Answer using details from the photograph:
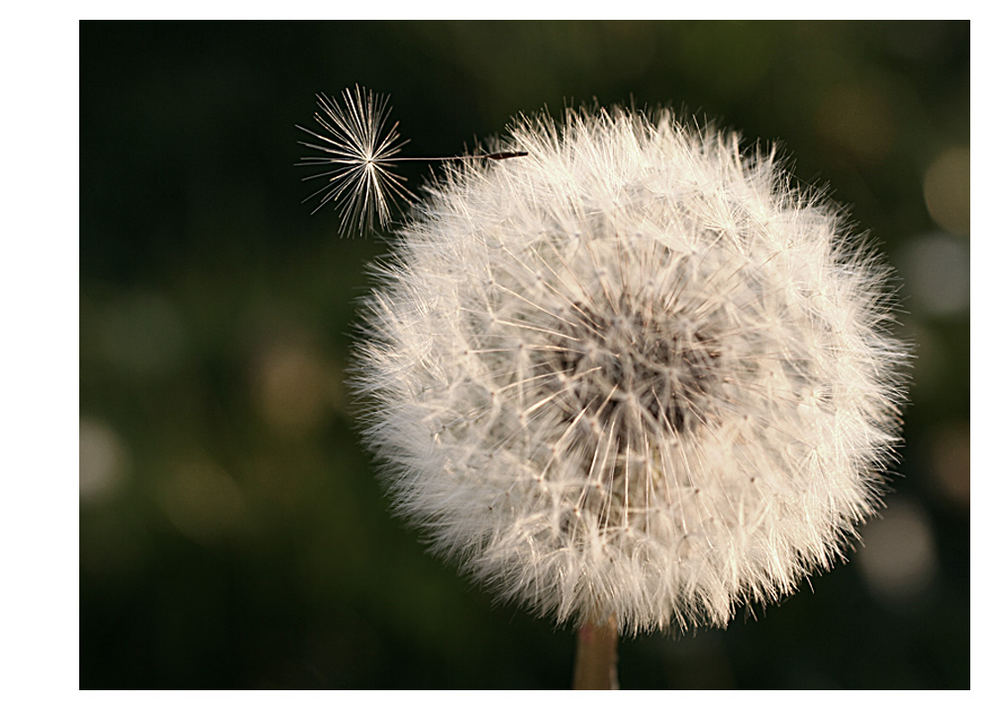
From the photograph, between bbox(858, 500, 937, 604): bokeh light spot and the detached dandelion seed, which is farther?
bbox(858, 500, 937, 604): bokeh light spot

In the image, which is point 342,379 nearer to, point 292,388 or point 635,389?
point 292,388

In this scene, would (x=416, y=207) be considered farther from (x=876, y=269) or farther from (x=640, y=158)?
(x=876, y=269)

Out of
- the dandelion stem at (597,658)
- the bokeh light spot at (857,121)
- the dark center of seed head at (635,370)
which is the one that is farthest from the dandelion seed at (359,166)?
the bokeh light spot at (857,121)

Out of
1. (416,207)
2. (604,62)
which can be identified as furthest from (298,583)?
(604,62)

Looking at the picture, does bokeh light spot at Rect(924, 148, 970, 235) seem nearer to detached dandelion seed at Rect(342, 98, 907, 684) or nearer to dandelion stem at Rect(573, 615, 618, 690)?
detached dandelion seed at Rect(342, 98, 907, 684)

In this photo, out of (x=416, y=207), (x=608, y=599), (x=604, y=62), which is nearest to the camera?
(x=608, y=599)

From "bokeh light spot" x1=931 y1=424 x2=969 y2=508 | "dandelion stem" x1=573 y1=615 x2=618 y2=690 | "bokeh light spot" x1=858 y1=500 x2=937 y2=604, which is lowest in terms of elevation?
"bokeh light spot" x1=858 y1=500 x2=937 y2=604

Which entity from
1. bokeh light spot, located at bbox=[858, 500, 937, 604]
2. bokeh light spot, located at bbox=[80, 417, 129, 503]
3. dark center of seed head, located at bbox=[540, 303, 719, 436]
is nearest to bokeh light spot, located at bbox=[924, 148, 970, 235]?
bokeh light spot, located at bbox=[858, 500, 937, 604]
